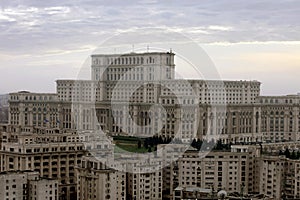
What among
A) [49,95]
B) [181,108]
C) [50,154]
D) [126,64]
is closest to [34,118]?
[49,95]

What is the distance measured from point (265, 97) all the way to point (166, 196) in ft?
20.8

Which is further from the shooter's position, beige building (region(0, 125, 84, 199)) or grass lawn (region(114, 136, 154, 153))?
grass lawn (region(114, 136, 154, 153))

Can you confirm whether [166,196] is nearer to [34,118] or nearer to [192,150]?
[192,150]

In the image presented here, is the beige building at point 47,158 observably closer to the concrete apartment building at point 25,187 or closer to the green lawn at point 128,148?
the green lawn at point 128,148

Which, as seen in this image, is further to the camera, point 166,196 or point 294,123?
point 294,123

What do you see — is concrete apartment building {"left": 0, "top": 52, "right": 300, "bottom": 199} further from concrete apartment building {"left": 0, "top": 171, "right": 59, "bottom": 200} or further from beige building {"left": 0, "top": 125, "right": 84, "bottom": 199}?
concrete apartment building {"left": 0, "top": 171, "right": 59, "bottom": 200}

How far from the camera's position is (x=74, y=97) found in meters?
13.5

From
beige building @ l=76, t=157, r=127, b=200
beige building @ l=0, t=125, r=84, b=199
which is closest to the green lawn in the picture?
beige building @ l=0, t=125, r=84, b=199

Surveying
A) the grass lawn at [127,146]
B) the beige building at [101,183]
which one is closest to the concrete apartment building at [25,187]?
the beige building at [101,183]

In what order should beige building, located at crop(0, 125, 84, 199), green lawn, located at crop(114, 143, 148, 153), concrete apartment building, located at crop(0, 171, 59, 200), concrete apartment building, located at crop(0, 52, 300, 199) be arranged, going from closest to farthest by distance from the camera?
concrete apartment building, located at crop(0, 171, 59, 200) < concrete apartment building, located at crop(0, 52, 300, 199) < beige building, located at crop(0, 125, 84, 199) < green lawn, located at crop(114, 143, 148, 153)

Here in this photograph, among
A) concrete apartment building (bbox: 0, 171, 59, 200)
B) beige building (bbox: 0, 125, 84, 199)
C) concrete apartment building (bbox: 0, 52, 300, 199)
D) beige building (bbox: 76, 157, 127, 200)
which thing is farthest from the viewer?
beige building (bbox: 0, 125, 84, 199)

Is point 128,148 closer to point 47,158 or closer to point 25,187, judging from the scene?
point 47,158

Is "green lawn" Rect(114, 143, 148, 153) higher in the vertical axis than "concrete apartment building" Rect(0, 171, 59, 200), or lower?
higher

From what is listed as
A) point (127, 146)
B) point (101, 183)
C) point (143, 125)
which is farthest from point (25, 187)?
point (143, 125)
